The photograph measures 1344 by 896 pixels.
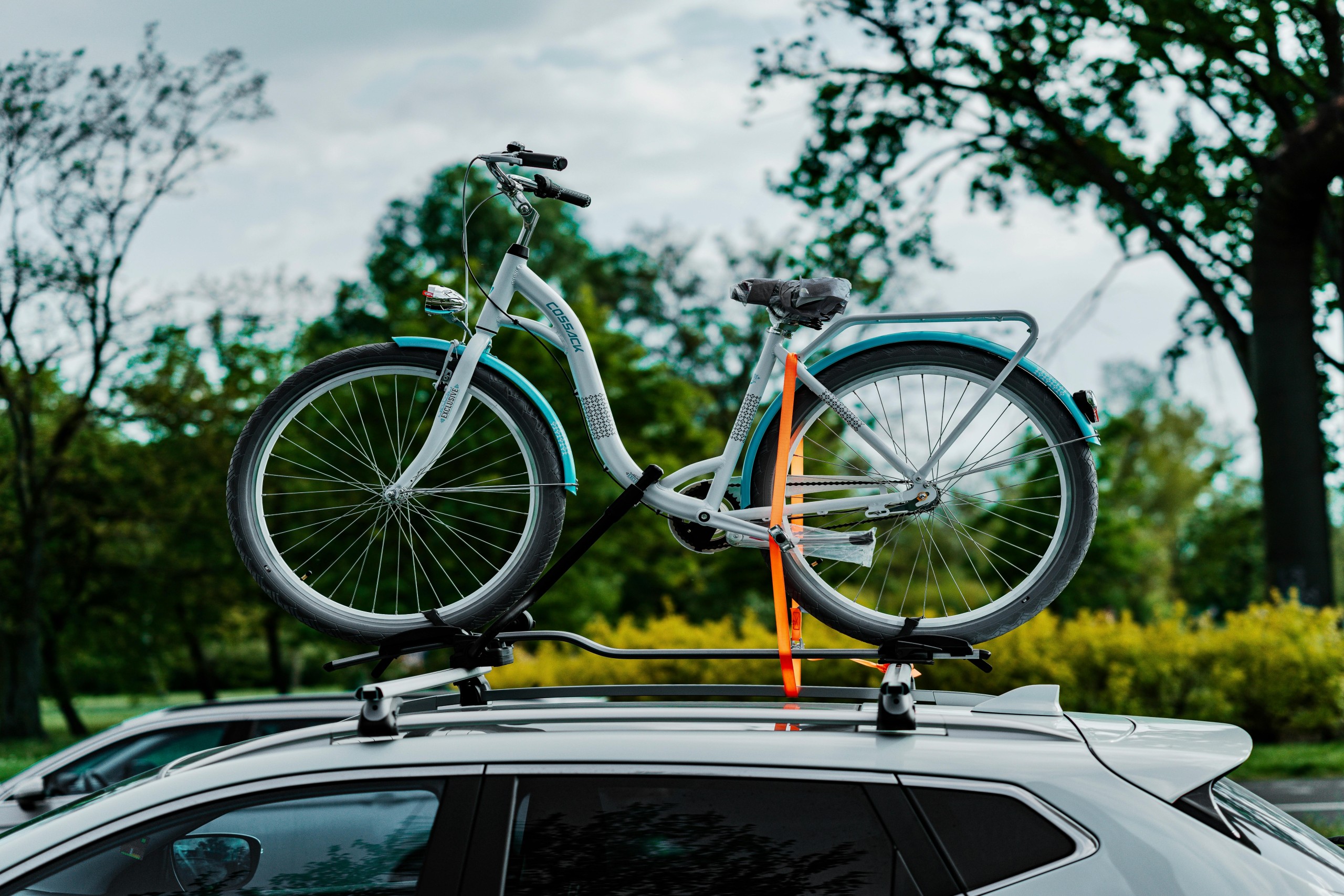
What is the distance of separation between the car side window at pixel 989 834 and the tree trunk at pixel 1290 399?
1288 centimetres

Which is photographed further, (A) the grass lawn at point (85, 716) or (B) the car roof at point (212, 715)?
(A) the grass lawn at point (85, 716)

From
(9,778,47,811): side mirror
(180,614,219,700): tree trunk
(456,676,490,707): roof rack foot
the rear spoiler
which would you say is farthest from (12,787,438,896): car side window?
(180,614,219,700): tree trunk

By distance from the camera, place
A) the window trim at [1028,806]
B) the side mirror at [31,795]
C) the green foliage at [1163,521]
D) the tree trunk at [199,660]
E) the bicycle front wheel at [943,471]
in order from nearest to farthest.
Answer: the window trim at [1028,806] → the bicycle front wheel at [943,471] → the side mirror at [31,795] → the green foliage at [1163,521] → the tree trunk at [199,660]

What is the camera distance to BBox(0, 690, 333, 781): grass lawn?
53.4ft

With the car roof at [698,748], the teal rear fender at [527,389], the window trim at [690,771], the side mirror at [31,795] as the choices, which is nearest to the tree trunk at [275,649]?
the side mirror at [31,795]

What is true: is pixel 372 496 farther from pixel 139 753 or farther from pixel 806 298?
pixel 139 753

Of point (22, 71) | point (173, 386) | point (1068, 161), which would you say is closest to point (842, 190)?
point (1068, 161)

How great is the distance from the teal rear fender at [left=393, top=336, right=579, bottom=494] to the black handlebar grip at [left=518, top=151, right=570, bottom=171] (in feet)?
2.07

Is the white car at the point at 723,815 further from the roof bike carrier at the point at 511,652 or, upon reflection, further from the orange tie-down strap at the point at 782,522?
the orange tie-down strap at the point at 782,522

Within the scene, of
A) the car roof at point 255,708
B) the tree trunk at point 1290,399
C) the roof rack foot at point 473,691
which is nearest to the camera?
the roof rack foot at point 473,691

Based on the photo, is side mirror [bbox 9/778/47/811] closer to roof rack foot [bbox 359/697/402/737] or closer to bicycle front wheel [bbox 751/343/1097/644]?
roof rack foot [bbox 359/697/402/737]

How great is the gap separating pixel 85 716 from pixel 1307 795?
44959 mm

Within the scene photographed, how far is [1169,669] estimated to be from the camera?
12109mm

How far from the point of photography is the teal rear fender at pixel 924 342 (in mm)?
3043
